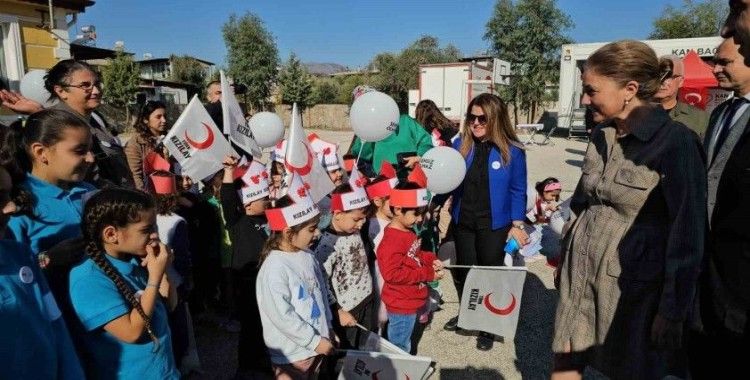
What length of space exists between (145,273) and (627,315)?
7.05ft

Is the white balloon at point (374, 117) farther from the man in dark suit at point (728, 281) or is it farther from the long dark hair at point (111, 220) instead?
the man in dark suit at point (728, 281)

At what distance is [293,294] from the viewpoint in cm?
240

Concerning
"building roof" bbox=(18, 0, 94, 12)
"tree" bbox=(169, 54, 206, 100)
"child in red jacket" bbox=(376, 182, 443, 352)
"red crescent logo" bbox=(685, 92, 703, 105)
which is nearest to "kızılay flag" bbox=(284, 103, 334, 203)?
"child in red jacket" bbox=(376, 182, 443, 352)

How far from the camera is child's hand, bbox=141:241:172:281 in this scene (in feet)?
6.25

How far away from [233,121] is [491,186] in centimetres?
208

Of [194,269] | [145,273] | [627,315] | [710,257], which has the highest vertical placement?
[710,257]

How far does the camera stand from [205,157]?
3.54 meters

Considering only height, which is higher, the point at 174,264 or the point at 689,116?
the point at 689,116

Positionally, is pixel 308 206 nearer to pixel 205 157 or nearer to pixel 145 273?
pixel 145 273

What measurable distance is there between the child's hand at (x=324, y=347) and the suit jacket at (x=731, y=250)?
1.62m

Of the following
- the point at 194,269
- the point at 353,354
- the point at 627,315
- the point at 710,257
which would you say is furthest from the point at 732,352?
the point at 194,269

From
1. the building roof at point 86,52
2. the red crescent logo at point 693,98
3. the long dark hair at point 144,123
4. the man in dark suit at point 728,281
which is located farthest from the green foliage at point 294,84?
the man in dark suit at point 728,281

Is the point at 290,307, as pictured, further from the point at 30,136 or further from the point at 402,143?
the point at 402,143

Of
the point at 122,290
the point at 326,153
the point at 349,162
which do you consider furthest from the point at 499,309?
the point at 122,290
